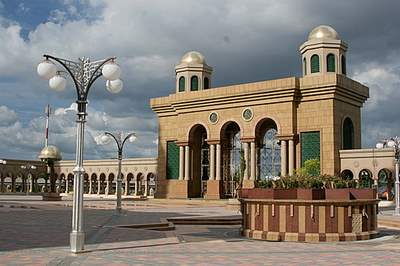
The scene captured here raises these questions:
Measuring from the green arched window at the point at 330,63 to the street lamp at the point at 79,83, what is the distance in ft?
106

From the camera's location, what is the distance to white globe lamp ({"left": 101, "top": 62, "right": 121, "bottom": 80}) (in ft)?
43.7

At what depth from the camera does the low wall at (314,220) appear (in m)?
16.4

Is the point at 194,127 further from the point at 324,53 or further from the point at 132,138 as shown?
the point at 132,138

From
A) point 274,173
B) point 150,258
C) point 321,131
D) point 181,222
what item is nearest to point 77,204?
point 150,258

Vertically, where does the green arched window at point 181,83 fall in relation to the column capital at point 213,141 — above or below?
above

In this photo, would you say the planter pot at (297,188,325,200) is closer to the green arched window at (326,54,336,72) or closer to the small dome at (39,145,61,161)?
the green arched window at (326,54,336,72)

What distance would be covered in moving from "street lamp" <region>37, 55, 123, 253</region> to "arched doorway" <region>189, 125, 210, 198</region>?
37099 millimetres

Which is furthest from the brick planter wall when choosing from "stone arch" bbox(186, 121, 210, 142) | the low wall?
"stone arch" bbox(186, 121, 210, 142)

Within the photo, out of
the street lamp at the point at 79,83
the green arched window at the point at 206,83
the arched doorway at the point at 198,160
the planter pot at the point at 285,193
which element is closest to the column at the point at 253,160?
the arched doorway at the point at 198,160

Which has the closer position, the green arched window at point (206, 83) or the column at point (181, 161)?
the column at point (181, 161)

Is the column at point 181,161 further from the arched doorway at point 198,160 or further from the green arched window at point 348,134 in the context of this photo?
the green arched window at point 348,134

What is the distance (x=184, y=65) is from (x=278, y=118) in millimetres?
13146

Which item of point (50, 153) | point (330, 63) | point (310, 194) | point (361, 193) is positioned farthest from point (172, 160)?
point (310, 194)

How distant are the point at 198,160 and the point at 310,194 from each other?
119ft
